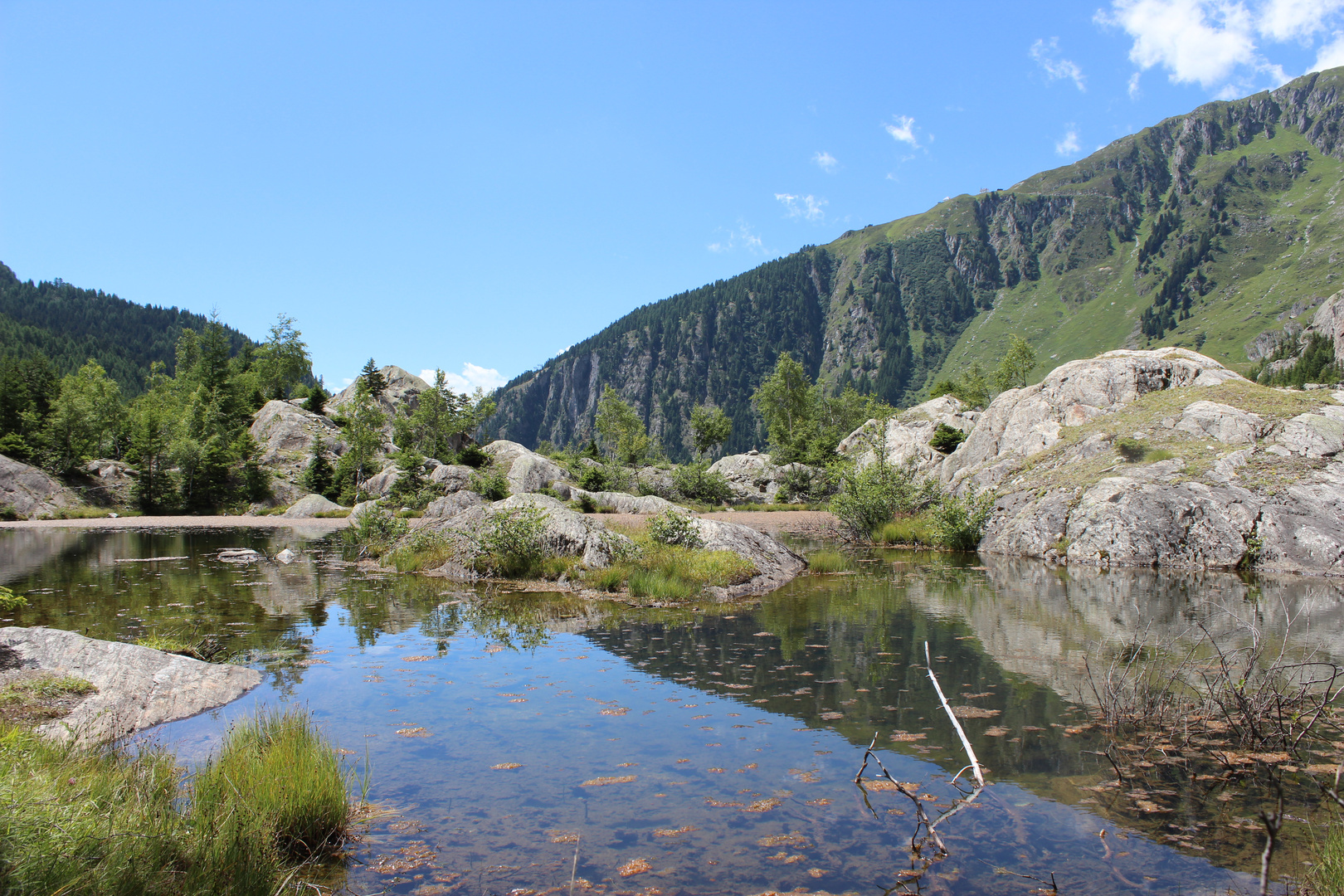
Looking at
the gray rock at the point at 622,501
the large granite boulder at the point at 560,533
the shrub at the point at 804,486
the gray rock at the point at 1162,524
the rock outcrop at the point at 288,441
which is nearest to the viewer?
the large granite boulder at the point at 560,533

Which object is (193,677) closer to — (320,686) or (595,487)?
(320,686)

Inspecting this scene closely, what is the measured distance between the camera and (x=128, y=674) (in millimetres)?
8602

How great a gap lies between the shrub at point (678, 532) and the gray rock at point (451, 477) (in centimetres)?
3313

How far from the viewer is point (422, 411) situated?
236ft

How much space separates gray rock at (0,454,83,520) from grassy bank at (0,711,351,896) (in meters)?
56.6

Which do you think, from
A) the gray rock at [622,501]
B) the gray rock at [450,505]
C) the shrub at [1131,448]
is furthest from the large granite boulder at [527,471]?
the shrub at [1131,448]

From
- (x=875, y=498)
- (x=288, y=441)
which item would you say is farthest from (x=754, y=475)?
(x=288, y=441)

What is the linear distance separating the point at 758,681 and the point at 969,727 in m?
3.07

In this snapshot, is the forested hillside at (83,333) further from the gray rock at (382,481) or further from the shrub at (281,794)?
the shrub at (281,794)

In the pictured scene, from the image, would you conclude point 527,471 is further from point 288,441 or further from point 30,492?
point 30,492

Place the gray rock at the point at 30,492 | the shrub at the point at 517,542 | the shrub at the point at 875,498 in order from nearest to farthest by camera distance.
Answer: the shrub at the point at 517,542
the shrub at the point at 875,498
the gray rock at the point at 30,492

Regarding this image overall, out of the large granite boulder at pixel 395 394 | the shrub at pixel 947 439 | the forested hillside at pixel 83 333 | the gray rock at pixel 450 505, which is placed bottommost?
the gray rock at pixel 450 505

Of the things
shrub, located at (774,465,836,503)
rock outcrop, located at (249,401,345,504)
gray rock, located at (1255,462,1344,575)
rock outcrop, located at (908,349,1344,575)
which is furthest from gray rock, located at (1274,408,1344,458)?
rock outcrop, located at (249,401,345,504)

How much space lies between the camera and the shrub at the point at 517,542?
19.7 meters
